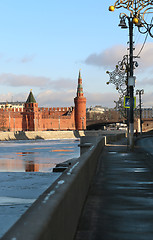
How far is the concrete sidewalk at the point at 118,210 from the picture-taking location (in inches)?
252

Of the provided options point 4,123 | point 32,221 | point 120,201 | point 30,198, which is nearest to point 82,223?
point 120,201

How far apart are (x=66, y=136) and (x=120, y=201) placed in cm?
11645

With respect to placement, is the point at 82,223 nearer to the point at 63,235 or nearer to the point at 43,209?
the point at 63,235

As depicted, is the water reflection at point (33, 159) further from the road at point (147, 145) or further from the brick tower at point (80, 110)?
the brick tower at point (80, 110)

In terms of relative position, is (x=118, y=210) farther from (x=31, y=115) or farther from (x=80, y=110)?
(x=80, y=110)

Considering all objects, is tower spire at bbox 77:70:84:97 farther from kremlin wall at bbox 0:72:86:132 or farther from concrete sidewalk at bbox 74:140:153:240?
concrete sidewalk at bbox 74:140:153:240

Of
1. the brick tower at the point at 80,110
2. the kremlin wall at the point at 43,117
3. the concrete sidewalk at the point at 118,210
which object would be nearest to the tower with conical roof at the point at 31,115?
the kremlin wall at the point at 43,117

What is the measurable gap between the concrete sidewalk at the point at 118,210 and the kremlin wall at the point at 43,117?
134 metres

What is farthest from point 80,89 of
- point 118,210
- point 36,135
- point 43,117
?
point 118,210

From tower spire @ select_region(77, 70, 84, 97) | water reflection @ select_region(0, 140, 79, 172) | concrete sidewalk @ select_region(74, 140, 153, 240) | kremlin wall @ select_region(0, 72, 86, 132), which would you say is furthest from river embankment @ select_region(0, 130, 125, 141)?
concrete sidewalk @ select_region(74, 140, 153, 240)

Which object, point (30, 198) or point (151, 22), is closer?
point (30, 198)

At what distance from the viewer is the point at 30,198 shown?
1573 centimetres

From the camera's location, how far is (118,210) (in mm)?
8172

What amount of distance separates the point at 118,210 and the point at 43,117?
162m
